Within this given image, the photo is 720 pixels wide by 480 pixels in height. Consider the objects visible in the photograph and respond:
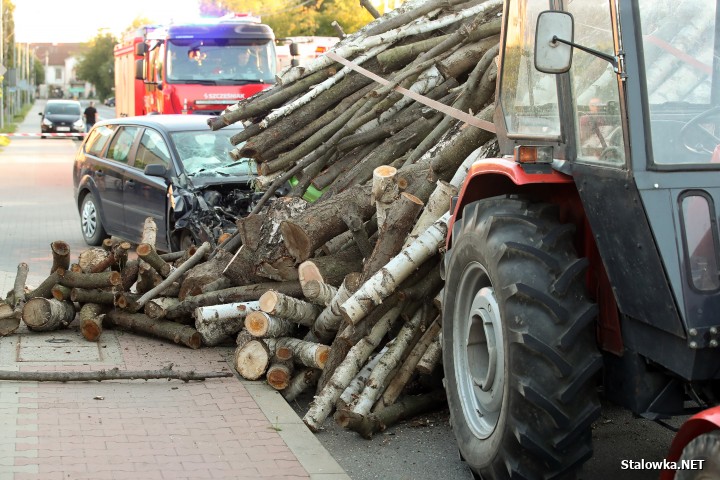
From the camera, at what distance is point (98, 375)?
7633 millimetres

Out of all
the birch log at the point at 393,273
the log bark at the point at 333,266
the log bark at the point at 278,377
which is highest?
the birch log at the point at 393,273

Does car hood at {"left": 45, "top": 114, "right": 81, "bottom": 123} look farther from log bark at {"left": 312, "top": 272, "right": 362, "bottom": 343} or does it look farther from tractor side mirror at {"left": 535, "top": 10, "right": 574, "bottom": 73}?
tractor side mirror at {"left": 535, "top": 10, "right": 574, "bottom": 73}

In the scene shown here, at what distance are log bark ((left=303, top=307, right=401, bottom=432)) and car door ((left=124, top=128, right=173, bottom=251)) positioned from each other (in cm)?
570

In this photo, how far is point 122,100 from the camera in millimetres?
31875

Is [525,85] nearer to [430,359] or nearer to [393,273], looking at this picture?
[393,273]

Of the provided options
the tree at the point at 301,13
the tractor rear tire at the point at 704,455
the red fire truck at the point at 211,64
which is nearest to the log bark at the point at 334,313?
the tractor rear tire at the point at 704,455

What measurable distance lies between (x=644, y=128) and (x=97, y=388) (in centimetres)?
448

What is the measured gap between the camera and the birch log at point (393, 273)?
278 inches

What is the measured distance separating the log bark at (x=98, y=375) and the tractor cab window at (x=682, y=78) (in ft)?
14.0

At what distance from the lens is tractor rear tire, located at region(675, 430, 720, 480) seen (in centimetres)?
363

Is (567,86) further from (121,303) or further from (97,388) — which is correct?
(121,303)

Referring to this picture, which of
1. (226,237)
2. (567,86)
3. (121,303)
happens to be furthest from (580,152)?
(226,237)

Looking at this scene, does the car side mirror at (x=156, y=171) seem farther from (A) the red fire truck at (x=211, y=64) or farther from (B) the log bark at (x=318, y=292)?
(A) the red fire truck at (x=211, y=64)

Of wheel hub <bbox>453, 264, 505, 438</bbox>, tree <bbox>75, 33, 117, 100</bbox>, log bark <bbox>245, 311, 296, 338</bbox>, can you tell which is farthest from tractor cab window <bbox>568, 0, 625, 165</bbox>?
tree <bbox>75, 33, 117, 100</bbox>
